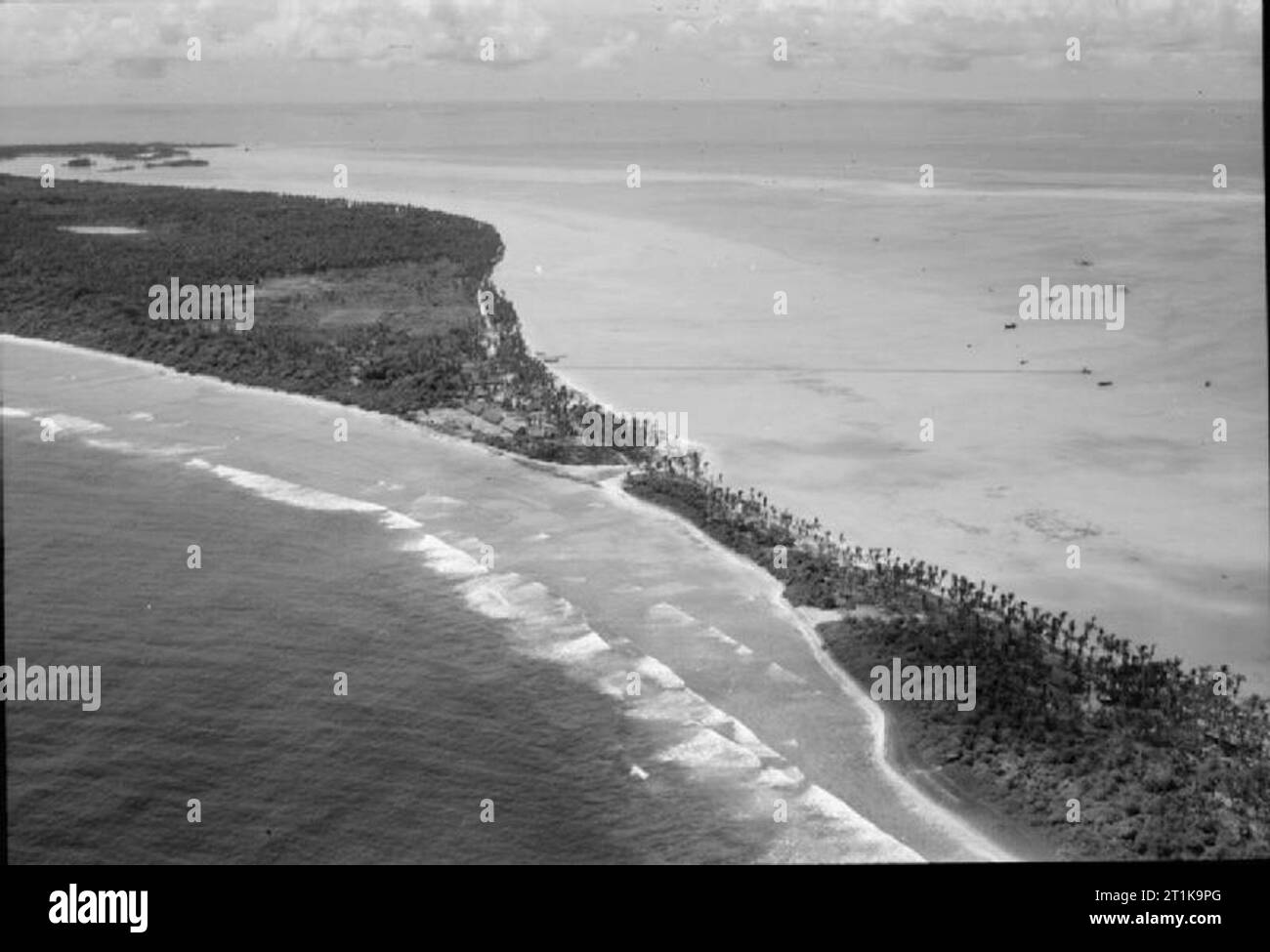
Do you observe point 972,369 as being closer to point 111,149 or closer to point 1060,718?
point 1060,718

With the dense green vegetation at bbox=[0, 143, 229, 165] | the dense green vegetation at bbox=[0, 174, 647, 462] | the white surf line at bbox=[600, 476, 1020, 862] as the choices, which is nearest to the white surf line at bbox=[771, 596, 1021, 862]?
the white surf line at bbox=[600, 476, 1020, 862]

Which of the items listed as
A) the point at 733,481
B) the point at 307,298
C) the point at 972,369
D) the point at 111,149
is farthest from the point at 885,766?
the point at 111,149

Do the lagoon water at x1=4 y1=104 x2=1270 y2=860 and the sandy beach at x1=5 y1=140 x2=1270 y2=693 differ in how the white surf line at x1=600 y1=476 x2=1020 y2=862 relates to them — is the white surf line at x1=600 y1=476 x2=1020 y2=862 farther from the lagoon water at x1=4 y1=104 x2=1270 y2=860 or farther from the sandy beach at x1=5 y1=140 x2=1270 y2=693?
the sandy beach at x1=5 y1=140 x2=1270 y2=693

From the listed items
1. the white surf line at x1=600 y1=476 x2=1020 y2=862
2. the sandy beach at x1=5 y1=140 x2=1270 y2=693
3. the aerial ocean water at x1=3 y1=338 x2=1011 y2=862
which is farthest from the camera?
the sandy beach at x1=5 y1=140 x2=1270 y2=693

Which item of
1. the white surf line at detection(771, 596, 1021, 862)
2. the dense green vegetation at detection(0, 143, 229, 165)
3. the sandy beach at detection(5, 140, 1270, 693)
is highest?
the dense green vegetation at detection(0, 143, 229, 165)

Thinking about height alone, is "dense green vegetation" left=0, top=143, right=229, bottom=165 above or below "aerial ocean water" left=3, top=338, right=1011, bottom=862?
above

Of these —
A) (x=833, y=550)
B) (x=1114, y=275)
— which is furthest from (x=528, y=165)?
(x=833, y=550)
